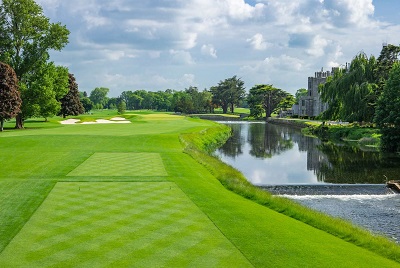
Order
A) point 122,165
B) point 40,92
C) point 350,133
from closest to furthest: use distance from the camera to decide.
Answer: point 122,165
point 40,92
point 350,133

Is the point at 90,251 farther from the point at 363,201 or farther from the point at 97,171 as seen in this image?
the point at 363,201

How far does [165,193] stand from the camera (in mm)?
18109

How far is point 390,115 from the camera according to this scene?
4606 centimetres

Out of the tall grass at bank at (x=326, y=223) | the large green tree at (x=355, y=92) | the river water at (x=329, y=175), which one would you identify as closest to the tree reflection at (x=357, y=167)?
the river water at (x=329, y=175)

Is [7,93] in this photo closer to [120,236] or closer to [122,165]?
[122,165]

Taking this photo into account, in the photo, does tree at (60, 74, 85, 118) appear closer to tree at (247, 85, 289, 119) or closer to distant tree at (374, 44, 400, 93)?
distant tree at (374, 44, 400, 93)

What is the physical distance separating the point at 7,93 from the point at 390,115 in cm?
4642

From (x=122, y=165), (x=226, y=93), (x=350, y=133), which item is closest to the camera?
(x=122, y=165)

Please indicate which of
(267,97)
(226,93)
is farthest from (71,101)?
(226,93)

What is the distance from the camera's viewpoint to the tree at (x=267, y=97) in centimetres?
15175

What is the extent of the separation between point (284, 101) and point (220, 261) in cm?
14378

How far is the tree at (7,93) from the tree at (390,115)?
149 ft

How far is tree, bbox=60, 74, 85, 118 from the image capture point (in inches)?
3741

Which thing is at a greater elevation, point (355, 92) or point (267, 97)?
point (267, 97)
